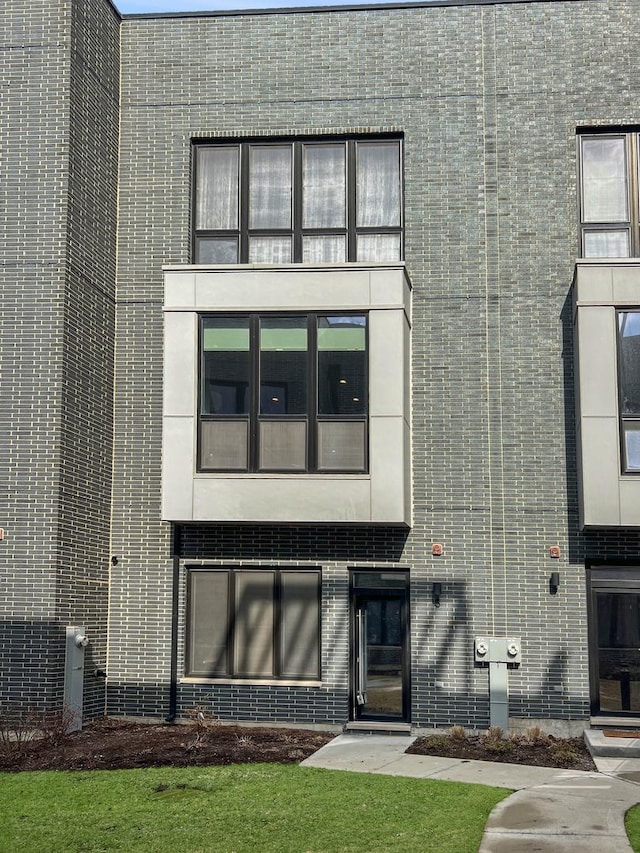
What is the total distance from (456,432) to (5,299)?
22.9 ft

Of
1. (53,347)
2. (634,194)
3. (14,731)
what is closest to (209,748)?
(14,731)

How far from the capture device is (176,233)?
17.5 metres

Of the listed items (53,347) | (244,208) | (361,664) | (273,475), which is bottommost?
(361,664)

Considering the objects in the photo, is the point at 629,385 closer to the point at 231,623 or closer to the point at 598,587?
the point at 598,587

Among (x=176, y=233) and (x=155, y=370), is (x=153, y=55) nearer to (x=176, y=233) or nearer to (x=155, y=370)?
(x=176, y=233)

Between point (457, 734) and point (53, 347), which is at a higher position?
point (53, 347)

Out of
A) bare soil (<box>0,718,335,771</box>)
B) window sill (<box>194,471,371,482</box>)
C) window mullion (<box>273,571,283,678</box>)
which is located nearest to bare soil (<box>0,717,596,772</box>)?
bare soil (<box>0,718,335,771</box>)

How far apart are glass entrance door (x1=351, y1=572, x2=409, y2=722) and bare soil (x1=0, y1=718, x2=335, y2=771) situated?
0.90m

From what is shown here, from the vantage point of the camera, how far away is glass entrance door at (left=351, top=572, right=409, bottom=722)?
53.8ft

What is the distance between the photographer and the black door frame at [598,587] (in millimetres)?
15984

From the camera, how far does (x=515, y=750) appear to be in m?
14.6

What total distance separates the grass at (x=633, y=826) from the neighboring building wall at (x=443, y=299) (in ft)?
16.6

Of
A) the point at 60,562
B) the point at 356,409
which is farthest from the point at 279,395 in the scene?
the point at 60,562

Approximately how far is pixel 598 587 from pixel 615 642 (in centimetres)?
83
